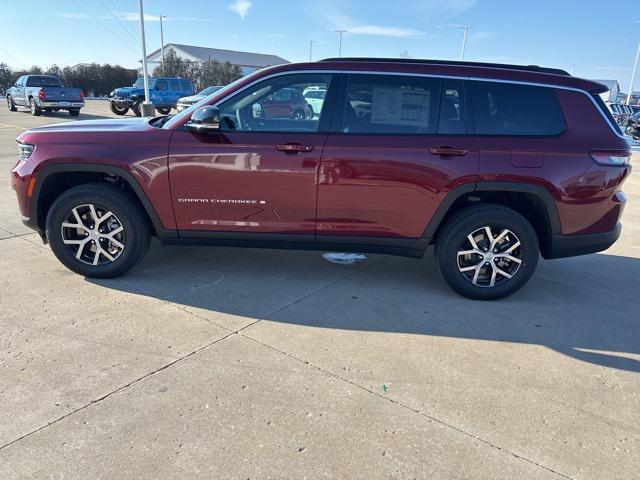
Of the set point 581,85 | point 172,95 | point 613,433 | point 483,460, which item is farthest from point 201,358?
point 172,95

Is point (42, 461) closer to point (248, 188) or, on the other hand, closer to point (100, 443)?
point (100, 443)

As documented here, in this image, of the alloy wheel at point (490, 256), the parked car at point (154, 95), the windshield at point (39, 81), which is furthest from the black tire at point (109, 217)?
the parked car at point (154, 95)

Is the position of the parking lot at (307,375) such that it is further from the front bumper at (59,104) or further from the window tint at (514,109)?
the front bumper at (59,104)

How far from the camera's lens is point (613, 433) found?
2545 millimetres

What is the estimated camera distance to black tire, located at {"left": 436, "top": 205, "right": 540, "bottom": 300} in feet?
12.9

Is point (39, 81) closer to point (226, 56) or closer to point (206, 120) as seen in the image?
point (206, 120)

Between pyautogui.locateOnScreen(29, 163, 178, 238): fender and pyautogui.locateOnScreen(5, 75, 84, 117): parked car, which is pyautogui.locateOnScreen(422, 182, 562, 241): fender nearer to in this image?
pyautogui.locateOnScreen(29, 163, 178, 238): fender

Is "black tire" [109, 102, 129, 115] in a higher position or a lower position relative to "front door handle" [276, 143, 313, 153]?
higher

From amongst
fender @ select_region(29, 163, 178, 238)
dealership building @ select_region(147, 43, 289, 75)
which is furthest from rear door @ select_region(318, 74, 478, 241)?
dealership building @ select_region(147, 43, 289, 75)

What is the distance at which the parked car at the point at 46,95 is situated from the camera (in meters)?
21.4

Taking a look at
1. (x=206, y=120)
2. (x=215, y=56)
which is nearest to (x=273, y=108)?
(x=206, y=120)

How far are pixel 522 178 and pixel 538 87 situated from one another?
2.50 ft

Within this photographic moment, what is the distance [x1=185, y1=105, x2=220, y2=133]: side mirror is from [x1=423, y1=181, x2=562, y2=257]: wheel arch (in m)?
1.90

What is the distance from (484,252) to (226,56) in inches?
3436
